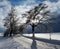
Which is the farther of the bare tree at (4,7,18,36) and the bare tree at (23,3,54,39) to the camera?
the bare tree at (4,7,18,36)

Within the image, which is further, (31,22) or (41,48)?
(31,22)

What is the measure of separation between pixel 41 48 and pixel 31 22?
34.0ft

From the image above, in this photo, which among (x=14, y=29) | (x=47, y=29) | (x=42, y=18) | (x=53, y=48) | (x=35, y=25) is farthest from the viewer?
A: (x=14, y=29)

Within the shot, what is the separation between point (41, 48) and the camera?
18578mm

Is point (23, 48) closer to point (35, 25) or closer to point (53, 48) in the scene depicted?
point (53, 48)

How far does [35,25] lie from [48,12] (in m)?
5.04

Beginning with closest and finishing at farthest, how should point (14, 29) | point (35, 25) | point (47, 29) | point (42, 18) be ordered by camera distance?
point (35, 25), point (42, 18), point (47, 29), point (14, 29)

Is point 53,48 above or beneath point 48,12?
beneath

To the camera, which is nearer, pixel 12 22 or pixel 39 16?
pixel 39 16

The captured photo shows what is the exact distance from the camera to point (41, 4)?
3175 centimetres

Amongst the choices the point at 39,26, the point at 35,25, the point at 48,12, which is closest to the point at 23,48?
the point at 35,25

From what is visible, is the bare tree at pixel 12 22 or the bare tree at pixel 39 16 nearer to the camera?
the bare tree at pixel 39 16

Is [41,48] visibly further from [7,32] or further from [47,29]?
[7,32]

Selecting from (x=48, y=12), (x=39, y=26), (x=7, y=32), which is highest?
(x=48, y=12)
